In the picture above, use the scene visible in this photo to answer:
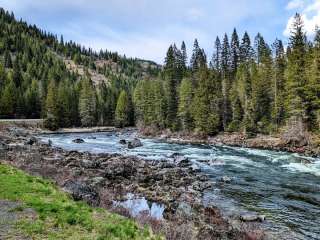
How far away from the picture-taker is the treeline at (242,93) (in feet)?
151

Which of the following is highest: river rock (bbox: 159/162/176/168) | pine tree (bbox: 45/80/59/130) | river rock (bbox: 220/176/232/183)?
pine tree (bbox: 45/80/59/130)

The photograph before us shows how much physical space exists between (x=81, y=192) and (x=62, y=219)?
17.1 ft

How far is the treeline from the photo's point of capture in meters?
46.1

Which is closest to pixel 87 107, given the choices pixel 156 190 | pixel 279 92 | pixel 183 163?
pixel 279 92

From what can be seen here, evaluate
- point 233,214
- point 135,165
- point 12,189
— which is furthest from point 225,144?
point 12,189

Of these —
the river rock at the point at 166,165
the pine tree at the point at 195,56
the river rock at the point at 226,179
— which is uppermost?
the pine tree at the point at 195,56

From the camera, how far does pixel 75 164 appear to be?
94.7ft

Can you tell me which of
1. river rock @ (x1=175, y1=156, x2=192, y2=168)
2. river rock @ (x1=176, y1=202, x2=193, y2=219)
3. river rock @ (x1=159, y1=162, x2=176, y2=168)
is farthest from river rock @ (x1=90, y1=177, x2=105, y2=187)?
river rock @ (x1=175, y1=156, x2=192, y2=168)

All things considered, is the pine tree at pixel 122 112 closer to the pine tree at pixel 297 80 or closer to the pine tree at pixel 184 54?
the pine tree at pixel 184 54

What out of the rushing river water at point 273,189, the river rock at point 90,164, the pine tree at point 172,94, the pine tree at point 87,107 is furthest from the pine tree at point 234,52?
the river rock at point 90,164

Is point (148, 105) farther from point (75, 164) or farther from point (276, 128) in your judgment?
point (75, 164)

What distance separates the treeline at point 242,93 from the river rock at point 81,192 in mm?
34809

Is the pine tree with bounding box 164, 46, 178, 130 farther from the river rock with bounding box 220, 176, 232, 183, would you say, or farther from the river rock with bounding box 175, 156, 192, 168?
the river rock with bounding box 220, 176, 232, 183

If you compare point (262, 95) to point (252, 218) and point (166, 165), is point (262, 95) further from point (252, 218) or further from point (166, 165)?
point (252, 218)
